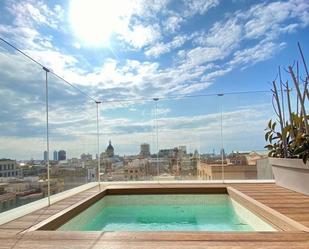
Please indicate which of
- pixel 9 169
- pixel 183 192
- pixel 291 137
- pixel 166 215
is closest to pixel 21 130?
pixel 9 169

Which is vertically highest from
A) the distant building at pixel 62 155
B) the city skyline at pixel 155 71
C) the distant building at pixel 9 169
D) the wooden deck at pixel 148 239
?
the city skyline at pixel 155 71

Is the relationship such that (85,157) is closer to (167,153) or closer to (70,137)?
(70,137)

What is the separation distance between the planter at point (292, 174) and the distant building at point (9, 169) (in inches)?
137

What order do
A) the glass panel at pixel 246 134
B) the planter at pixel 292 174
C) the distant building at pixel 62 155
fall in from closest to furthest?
1. the planter at pixel 292 174
2. the distant building at pixel 62 155
3. the glass panel at pixel 246 134

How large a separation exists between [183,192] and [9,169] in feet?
9.42

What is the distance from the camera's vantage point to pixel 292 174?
4109 millimetres

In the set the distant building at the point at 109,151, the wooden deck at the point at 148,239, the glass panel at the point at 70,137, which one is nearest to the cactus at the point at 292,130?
the wooden deck at the point at 148,239

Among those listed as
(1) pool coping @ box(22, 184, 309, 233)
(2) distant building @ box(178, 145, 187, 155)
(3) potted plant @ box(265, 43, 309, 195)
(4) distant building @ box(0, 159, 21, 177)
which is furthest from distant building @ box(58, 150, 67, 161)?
(3) potted plant @ box(265, 43, 309, 195)

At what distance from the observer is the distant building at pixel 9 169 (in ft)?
9.18

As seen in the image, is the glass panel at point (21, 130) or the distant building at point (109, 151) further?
the distant building at point (109, 151)

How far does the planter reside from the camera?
3.72 meters

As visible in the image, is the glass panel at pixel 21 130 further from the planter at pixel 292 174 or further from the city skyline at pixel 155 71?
the planter at pixel 292 174

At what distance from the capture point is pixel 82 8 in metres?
4.01

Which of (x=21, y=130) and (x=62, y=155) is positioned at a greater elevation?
(x=21, y=130)
